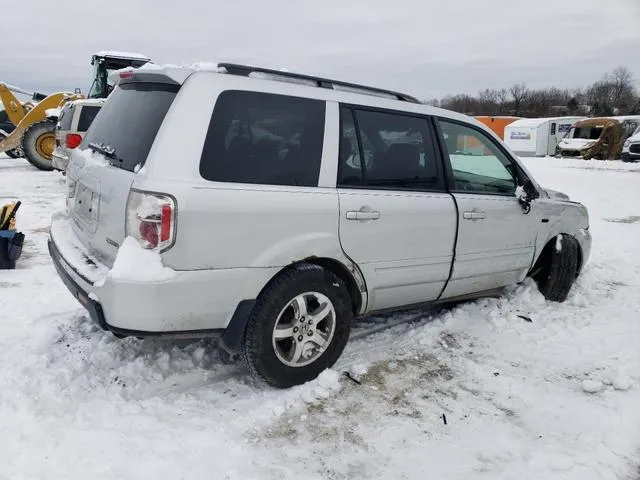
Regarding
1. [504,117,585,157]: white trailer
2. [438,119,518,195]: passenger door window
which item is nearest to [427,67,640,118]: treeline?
[504,117,585,157]: white trailer

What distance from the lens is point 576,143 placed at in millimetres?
26875

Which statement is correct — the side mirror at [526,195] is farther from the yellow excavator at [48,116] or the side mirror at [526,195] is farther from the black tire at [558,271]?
the yellow excavator at [48,116]

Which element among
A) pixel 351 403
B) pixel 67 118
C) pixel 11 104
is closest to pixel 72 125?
pixel 67 118

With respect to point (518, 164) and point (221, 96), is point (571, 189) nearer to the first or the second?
point (518, 164)

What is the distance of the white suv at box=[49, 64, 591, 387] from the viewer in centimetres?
284

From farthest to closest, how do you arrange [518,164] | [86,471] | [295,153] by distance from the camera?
[518,164]
[295,153]
[86,471]

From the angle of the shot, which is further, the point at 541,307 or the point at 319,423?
the point at 541,307

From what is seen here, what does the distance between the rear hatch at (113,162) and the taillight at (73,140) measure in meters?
8.51

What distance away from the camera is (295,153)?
10.7ft

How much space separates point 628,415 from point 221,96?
2997 millimetres

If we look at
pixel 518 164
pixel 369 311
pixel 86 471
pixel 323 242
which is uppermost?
pixel 518 164

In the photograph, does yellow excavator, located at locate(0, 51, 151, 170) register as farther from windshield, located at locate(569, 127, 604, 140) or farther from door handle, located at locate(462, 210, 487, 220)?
windshield, located at locate(569, 127, 604, 140)

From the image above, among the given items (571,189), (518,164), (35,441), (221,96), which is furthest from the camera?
(571,189)

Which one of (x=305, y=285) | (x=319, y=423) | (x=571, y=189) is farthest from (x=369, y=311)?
(x=571, y=189)
